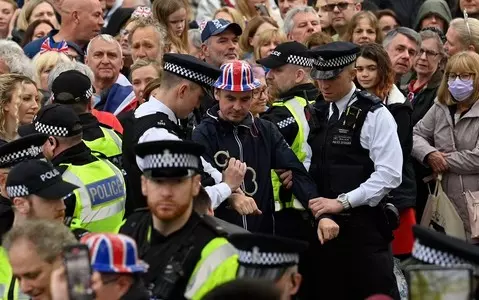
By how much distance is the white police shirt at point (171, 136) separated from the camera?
10.5 m

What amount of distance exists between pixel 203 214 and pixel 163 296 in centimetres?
67

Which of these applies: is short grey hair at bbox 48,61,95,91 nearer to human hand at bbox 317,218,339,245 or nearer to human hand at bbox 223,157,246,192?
human hand at bbox 223,157,246,192

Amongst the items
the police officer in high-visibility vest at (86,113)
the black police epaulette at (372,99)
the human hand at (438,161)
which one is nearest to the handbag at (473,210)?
the human hand at (438,161)

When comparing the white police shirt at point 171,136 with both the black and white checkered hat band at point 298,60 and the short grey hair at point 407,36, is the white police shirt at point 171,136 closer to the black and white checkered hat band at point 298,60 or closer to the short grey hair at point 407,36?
the black and white checkered hat band at point 298,60

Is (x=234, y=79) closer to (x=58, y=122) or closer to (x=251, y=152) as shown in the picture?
(x=251, y=152)

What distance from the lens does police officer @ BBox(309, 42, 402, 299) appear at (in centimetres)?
1148

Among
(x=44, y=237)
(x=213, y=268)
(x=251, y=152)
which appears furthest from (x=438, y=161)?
(x=44, y=237)

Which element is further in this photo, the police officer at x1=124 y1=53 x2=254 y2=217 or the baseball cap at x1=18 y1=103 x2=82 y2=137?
the police officer at x1=124 y1=53 x2=254 y2=217

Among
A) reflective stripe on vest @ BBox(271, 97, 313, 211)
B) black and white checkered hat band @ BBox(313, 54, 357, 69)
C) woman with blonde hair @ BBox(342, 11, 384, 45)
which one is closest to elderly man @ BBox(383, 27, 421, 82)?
woman with blonde hair @ BBox(342, 11, 384, 45)

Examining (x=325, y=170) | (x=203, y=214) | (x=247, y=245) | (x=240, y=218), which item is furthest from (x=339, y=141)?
(x=247, y=245)

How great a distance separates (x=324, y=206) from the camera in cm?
1139

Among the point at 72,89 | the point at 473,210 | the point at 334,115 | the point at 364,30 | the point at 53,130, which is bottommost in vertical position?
the point at 473,210

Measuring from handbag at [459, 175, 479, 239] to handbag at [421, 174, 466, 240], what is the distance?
4.5 inches

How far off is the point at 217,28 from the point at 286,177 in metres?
2.41
